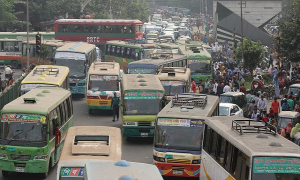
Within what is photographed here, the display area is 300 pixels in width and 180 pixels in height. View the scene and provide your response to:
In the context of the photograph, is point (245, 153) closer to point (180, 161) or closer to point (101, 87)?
point (180, 161)

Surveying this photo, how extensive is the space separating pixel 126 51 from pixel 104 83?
1699 cm

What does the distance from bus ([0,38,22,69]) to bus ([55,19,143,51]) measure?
707cm

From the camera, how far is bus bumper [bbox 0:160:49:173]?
19.3 meters

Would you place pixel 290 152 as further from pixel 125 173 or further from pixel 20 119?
pixel 20 119

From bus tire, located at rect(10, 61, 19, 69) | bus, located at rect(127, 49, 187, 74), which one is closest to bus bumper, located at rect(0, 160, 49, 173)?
bus, located at rect(127, 49, 187, 74)

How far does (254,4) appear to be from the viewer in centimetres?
7875

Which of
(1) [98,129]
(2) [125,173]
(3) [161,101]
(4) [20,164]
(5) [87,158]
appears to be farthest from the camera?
(3) [161,101]

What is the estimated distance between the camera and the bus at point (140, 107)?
25.1 meters

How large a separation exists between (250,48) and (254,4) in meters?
34.2

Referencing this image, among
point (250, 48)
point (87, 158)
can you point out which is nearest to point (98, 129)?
point (87, 158)

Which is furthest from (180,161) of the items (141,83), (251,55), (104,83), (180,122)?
(251,55)

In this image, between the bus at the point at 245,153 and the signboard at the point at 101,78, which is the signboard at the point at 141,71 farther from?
the bus at the point at 245,153

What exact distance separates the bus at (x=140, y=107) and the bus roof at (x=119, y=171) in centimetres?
1369

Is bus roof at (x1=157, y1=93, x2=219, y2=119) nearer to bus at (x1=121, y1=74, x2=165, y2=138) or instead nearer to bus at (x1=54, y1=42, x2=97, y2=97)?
bus at (x1=121, y1=74, x2=165, y2=138)
